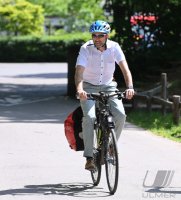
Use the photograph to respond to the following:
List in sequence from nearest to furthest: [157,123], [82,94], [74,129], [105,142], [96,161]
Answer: [82,94] < [105,142] < [96,161] < [74,129] < [157,123]

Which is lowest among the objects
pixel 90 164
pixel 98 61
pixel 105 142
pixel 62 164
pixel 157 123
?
pixel 157 123

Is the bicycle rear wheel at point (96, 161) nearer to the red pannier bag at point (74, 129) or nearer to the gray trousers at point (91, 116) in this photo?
the gray trousers at point (91, 116)

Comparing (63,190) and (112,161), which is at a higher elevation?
(112,161)

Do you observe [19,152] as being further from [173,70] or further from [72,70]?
[173,70]

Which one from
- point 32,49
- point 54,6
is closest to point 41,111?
point 32,49

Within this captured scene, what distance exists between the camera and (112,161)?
7660 mm

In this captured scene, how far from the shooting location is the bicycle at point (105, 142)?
7.61 m

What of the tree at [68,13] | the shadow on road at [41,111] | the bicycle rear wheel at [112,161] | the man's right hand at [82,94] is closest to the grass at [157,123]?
the shadow on road at [41,111]

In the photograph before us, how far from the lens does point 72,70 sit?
2225 centimetres

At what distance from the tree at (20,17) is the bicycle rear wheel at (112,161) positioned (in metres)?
47.1

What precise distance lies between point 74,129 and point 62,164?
1431 millimetres

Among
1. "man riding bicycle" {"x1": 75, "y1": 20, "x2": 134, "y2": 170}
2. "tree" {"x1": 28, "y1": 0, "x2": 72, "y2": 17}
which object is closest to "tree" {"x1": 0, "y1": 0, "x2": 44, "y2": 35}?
"tree" {"x1": 28, "y1": 0, "x2": 72, "y2": 17}

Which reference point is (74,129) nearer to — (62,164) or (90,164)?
(90,164)

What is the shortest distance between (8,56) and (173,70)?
27.6 m
